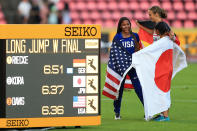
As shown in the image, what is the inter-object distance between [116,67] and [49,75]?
2104 millimetres

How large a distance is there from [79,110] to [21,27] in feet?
4.44

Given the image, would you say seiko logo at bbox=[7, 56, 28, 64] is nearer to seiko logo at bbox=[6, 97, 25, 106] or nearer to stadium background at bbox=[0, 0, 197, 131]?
seiko logo at bbox=[6, 97, 25, 106]

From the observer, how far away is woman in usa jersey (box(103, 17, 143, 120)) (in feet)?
37.0

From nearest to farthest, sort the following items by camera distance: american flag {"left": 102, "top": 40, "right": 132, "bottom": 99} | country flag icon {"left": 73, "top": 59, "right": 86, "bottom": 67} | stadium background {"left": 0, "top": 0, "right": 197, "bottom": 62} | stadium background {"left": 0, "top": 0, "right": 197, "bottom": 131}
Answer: country flag icon {"left": 73, "top": 59, "right": 86, "bottom": 67} < american flag {"left": 102, "top": 40, "right": 132, "bottom": 99} < stadium background {"left": 0, "top": 0, "right": 197, "bottom": 131} < stadium background {"left": 0, "top": 0, "right": 197, "bottom": 62}

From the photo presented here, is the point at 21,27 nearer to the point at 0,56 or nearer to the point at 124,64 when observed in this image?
the point at 0,56

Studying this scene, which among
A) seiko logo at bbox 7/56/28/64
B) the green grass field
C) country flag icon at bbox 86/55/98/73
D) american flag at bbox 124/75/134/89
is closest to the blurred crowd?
the green grass field

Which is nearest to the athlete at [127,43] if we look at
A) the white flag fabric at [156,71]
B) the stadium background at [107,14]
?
the white flag fabric at [156,71]

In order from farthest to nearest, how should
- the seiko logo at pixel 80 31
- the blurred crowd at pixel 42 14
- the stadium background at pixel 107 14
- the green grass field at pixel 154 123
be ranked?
the blurred crowd at pixel 42 14
the stadium background at pixel 107 14
the green grass field at pixel 154 123
the seiko logo at pixel 80 31

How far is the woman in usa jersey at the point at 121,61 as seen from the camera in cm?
1127

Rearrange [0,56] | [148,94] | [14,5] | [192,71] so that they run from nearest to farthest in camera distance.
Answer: [0,56] → [148,94] → [192,71] → [14,5]

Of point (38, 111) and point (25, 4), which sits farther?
point (25, 4)

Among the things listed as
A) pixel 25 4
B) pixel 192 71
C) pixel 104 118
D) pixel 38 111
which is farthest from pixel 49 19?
pixel 38 111

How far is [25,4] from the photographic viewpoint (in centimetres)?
3083

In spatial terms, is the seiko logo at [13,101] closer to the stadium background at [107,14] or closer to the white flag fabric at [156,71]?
the white flag fabric at [156,71]
